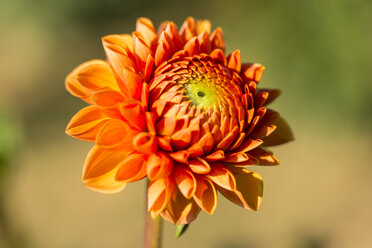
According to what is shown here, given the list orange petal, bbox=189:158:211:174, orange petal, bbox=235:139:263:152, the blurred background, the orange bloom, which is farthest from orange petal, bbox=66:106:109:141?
the blurred background

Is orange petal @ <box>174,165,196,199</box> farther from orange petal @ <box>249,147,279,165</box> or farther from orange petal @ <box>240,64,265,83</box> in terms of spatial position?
orange petal @ <box>240,64,265,83</box>

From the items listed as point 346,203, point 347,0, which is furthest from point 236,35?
point 346,203

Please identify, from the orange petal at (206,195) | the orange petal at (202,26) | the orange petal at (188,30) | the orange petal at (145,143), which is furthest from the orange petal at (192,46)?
the orange petal at (206,195)

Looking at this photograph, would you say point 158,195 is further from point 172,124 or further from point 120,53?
point 120,53

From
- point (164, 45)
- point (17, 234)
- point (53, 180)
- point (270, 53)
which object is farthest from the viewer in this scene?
point (270, 53)

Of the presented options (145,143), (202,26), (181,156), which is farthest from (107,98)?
(202,26)

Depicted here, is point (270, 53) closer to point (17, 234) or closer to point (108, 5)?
point (108, 5)
